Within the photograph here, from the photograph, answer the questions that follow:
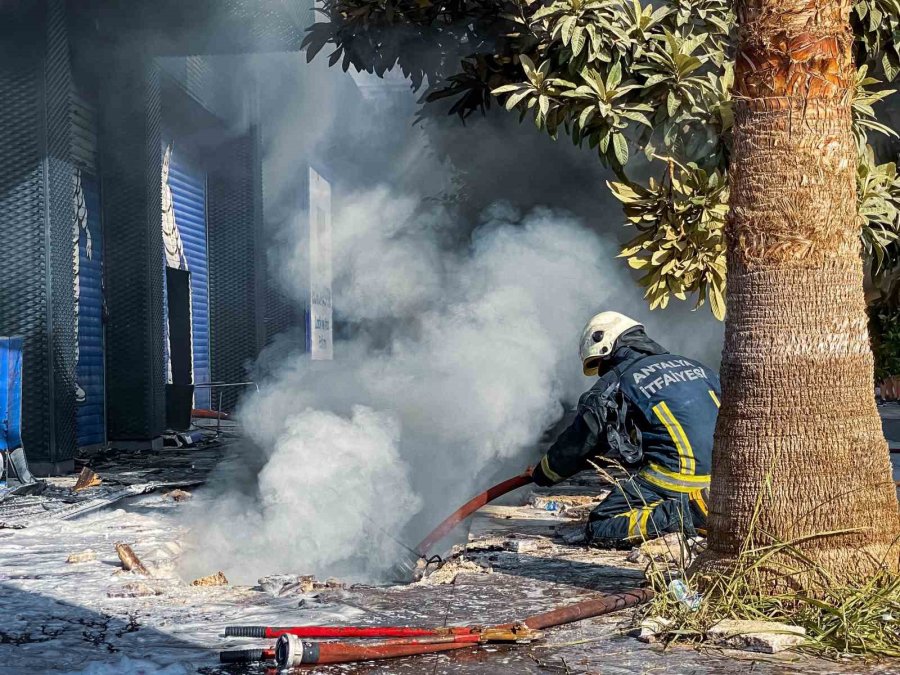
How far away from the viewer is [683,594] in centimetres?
377

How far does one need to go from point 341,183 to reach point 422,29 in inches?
507

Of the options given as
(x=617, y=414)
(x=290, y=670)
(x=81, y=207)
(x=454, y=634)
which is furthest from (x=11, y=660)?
(x=81, y=207)

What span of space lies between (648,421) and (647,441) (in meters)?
0.12

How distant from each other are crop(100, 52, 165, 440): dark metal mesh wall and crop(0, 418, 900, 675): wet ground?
565 cm

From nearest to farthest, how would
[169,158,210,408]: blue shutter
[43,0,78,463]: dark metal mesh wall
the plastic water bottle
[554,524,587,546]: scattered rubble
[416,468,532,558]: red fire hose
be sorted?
the plastic water bottle
[554,524,587,546]: scattered rubble
[416,468,532,558]: red fire hose
[43,0,78,463]: dark metal mesh wall
[169,158,210,408]: blue shutter

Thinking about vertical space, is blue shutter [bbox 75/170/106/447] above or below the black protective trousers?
above

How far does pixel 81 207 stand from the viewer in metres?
11.2

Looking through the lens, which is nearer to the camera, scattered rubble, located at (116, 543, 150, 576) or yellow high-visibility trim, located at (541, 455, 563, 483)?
scattered rubble, located at (116, 543, 150, 576)

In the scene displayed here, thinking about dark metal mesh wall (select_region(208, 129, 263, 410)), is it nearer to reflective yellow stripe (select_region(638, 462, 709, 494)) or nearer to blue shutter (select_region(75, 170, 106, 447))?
blue shutter (select_region(75, 170, 106, 447))

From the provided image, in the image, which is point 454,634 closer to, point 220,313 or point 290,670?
point 290,670

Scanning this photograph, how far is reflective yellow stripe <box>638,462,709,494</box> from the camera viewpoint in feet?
16.9

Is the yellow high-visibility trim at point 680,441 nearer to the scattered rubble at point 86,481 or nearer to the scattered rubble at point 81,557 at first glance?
the scattered rubble at point 81,557

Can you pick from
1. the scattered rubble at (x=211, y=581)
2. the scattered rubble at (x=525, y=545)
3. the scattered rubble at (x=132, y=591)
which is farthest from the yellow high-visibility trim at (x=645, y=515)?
the scattered rubble at (x=132, y=591)

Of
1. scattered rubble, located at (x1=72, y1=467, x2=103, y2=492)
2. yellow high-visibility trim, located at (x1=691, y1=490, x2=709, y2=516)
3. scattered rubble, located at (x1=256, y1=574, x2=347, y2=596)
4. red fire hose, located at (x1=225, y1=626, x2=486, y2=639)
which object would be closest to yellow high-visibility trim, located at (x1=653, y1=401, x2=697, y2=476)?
yellow high-visibility trim, located at (x1=691, y1=490, x2=709, y2=516)
